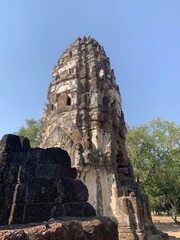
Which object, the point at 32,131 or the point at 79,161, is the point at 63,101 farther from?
the point at 32,131

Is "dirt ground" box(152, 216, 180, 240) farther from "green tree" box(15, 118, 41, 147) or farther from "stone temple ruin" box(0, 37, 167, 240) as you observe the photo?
"green tree" box(15, 118, 41, 147)

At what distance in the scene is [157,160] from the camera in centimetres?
2112

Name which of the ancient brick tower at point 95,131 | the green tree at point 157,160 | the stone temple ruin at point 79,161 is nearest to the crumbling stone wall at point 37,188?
the stone temple ruin at point 79,161

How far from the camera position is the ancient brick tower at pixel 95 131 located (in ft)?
30.5

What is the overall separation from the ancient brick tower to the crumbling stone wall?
20.4ft

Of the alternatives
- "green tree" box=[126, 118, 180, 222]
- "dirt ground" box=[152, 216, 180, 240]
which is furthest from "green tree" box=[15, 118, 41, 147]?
"dirt ground" box=[152, 216, 180, 240]

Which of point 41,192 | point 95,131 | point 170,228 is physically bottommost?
point 170,228

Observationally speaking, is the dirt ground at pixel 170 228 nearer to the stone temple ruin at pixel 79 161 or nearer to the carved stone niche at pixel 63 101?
the stone temple ruin at pixel 79 161

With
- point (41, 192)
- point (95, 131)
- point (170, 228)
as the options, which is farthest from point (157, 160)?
point (41, 192)

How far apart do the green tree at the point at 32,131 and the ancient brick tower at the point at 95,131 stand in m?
10.3

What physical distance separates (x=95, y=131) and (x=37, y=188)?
7851 millimetres

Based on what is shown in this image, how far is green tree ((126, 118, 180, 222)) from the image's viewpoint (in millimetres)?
20141

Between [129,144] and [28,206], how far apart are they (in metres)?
20.2

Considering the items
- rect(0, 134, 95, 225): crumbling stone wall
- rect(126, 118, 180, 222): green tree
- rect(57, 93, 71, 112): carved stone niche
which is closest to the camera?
rect(0, 134, 95, 225): crumbling stone wall
